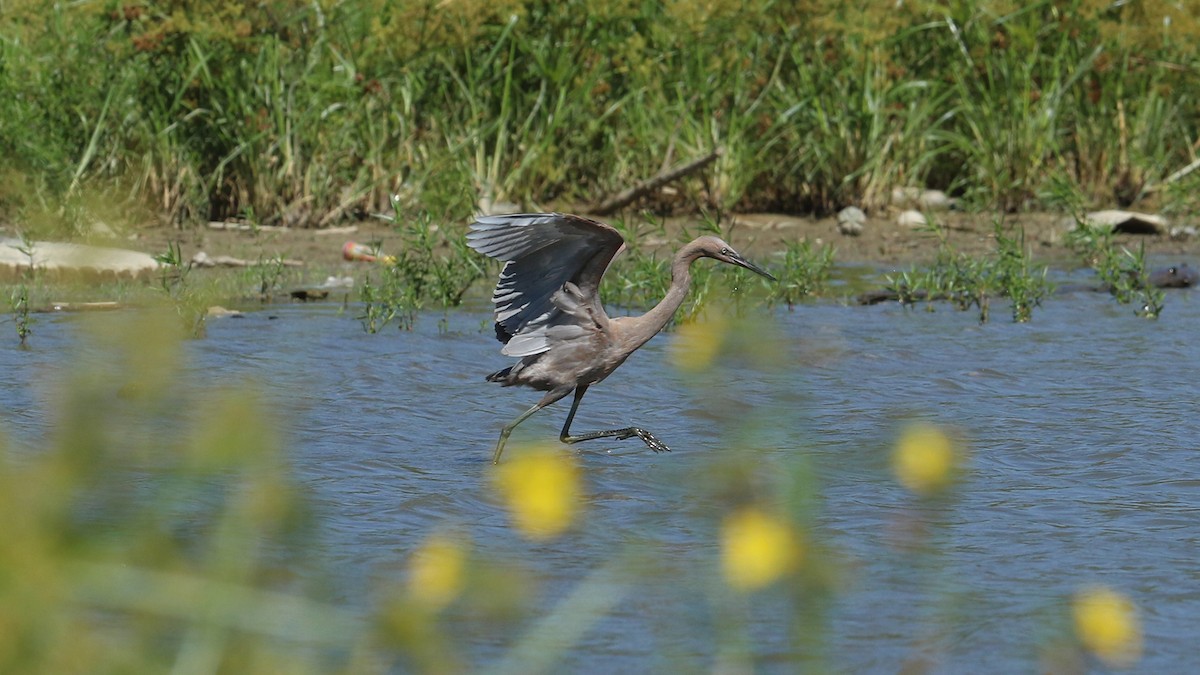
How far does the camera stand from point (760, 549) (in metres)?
2.32

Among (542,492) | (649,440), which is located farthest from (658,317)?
(542,492)

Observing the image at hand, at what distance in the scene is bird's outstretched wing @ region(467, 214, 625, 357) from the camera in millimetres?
5938

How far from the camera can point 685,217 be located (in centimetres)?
1266

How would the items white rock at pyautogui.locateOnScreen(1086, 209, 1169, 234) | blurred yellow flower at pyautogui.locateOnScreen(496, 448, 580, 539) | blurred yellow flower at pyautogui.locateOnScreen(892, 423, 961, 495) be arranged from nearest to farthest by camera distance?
blurred yellow flower at pyautogui.locateOnScreen(496, 448, 580, 539), blurred yellow flower at pyautogui.locateOnScreen(892, 423, 961, 495), white rock at pyautogui.locateOnScreen(1086, 209, 1169, 234)

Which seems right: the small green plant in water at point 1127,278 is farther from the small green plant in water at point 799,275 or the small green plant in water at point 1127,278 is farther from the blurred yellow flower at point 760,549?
the blurred yellow flower at point 760,549

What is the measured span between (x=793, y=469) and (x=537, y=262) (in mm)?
3750

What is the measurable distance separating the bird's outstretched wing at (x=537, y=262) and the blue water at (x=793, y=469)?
0.49m

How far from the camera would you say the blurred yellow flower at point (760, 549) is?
7.60ft

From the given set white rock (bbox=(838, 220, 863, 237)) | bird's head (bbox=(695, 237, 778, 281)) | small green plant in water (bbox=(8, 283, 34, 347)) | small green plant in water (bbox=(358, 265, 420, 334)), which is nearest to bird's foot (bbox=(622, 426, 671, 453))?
bird's head (bbox=(695, 237, 778, 281))

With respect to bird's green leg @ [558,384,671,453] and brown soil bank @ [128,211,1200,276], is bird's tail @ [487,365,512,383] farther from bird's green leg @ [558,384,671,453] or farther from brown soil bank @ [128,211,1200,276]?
brown soil bank @ [128,211,1200,276]

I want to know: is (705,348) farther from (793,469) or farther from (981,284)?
(981,284)

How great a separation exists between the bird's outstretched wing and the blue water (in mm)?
493

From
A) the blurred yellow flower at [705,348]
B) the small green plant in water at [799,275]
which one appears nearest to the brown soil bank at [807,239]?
the small green plant in water at [799,275]

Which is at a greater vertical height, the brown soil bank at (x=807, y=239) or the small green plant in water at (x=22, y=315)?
the brown soil bank at (x=807, y=239)
